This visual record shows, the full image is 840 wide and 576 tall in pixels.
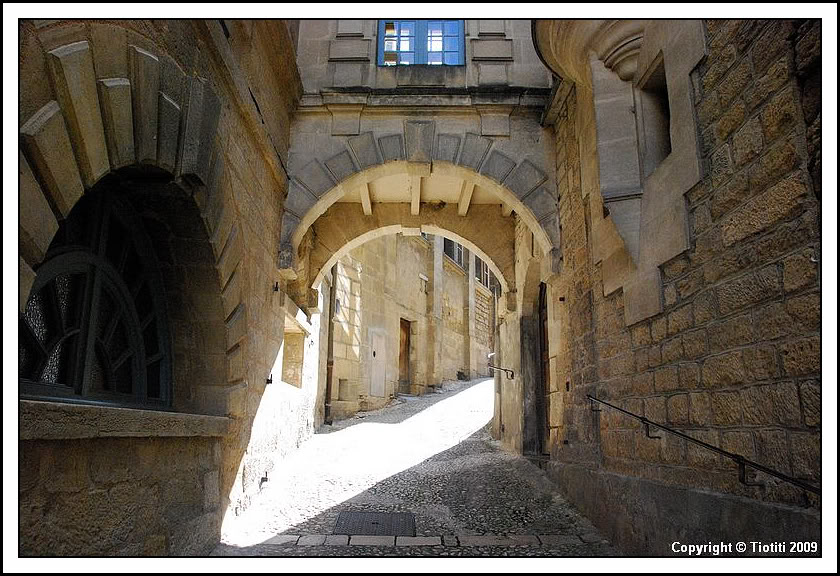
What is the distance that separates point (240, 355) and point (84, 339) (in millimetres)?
1283

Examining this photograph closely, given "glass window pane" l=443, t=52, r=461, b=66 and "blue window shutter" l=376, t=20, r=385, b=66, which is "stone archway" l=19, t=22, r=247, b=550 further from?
"glass window pane" l=443, t=52, r=461, b=66

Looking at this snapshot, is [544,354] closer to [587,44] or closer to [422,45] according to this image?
[422,45]

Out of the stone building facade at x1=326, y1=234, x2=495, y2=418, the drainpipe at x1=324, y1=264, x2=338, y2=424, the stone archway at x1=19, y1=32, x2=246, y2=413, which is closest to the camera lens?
the stone archway at x1=19, y1=32, x2=246, y2=413

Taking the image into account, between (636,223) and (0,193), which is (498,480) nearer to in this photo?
(636,223)

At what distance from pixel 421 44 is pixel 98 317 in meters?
4.64

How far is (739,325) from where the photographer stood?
2.43 meters

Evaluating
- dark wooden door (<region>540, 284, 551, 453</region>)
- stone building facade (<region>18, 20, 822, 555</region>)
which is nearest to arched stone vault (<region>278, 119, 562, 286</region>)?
stone building facade (<region>18, 20, 822, 555</region>)

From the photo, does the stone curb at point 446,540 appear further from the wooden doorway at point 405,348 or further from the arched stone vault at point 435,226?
the wooden doorway at point 405,348

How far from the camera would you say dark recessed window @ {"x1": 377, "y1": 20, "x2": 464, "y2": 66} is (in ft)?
20.6

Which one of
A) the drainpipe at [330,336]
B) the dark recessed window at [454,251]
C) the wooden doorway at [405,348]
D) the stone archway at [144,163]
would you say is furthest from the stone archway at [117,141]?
the dark recessed window at [454,251]

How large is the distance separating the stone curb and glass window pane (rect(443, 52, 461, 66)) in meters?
4.69

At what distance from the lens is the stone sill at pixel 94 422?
1.98m

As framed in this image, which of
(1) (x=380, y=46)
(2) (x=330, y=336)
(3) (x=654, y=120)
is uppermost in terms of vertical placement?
(1) (x=380, y=46)

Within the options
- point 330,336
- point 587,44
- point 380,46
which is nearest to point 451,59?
point 380,46
